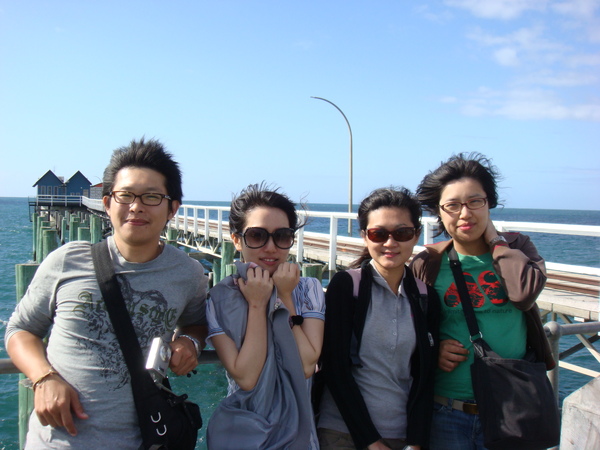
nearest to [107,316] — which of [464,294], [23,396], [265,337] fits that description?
[265,337]

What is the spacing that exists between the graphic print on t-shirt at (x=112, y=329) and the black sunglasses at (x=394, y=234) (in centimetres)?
104

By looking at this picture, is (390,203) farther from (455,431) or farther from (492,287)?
(455,431)

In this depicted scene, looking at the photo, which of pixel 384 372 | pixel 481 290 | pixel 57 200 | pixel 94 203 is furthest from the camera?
pixel 57 200

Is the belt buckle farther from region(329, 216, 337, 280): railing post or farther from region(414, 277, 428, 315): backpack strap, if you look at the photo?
region(329, 216, 337, 280): railing post

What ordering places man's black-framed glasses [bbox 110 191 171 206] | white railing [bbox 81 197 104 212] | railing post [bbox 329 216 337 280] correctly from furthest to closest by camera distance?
white railing [bbox 81 197 104 212]
railing post [bbox 329 216 337 280]
man's black-framed glasses [bbox 110 191 171 206]

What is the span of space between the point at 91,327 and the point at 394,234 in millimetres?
1332

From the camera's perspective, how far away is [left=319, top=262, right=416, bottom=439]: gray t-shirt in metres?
2.18

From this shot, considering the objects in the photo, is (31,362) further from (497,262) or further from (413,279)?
(497,262)

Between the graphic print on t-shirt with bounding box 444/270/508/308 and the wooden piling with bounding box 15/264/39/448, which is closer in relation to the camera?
the graphic print on t-shirt with bounding box 444/270/508/308

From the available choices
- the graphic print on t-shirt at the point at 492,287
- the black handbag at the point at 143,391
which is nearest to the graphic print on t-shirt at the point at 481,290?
the graphic print on t-shirt at the point at 492,287

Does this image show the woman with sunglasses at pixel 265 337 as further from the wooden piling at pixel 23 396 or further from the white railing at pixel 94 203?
the white railing at pixel 94 203

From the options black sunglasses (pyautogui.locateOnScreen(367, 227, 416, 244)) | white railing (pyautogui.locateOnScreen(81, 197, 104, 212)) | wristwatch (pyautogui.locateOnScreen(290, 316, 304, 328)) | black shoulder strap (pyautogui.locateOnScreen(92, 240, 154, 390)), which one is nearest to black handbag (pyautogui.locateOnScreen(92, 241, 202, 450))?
black shoulder strap (pyautogui.locateOnScreen(92, 240, 154, 390))

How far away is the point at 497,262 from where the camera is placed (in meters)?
2.41

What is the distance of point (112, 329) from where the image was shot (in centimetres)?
190
